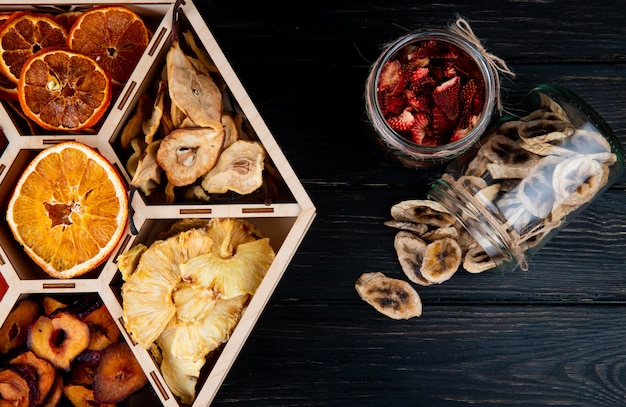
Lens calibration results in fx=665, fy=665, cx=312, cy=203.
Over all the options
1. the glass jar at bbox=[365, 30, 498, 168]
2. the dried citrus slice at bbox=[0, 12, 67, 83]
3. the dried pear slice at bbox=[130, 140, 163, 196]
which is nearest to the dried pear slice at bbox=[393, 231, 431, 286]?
the glass jar at bbox=[365, 30, 498, 168]

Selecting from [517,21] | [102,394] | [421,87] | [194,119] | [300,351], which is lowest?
[102,394]

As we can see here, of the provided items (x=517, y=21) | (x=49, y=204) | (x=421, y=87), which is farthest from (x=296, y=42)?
(x=49, y=204)

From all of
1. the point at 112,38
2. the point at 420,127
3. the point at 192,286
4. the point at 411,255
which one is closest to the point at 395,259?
the point at 411,255

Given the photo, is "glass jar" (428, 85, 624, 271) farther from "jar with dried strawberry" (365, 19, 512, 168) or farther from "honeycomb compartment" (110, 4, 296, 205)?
"honeycomb compartment" (110, 4, 296, 205)

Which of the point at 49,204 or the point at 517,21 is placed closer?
the point at 49,204

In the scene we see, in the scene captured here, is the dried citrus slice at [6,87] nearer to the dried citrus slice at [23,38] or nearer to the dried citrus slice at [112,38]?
the dried citrus slice at [23,38]

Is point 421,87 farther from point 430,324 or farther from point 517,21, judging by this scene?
point 430,324

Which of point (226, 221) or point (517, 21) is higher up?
point (517, 21)
